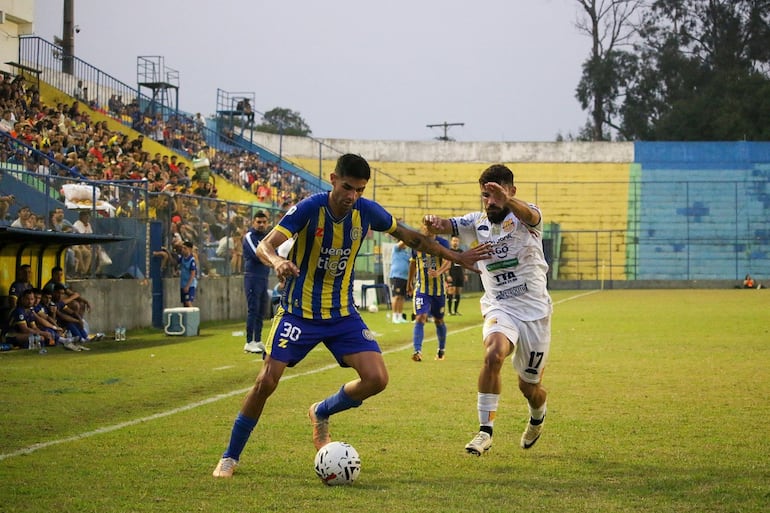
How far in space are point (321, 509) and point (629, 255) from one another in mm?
51986

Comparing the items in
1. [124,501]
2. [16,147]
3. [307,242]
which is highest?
[16,147]

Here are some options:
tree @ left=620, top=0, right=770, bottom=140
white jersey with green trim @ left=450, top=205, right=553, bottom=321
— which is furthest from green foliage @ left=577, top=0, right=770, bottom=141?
white jersey with green trim @ left=450, top=205, right=553, bottom=321

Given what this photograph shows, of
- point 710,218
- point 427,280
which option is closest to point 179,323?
point 427,280

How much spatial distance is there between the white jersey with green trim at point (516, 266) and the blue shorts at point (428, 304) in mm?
8252

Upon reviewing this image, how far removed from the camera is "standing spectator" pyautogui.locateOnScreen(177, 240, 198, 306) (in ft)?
81.3

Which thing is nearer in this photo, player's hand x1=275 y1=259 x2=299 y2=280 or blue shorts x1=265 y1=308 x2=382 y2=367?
player's hand x1=275 y1=259 x2=299 y2=280

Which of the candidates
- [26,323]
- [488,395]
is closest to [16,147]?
[26,323]

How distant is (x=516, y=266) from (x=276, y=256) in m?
2.37

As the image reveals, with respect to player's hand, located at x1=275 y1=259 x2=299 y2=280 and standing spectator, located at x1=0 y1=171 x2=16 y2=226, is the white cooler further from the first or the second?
player's hand, located at x1=275 y1=259 x2=299 y2=280

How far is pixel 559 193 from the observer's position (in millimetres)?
59469

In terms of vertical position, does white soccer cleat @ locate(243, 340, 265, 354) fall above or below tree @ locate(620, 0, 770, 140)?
below

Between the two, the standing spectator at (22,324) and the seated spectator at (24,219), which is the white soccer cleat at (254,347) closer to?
the standing spectator at (22,324)

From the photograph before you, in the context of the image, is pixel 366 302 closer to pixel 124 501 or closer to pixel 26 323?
pixel 26 323

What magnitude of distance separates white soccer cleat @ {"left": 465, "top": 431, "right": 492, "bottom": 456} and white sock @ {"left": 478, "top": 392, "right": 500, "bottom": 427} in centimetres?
14
